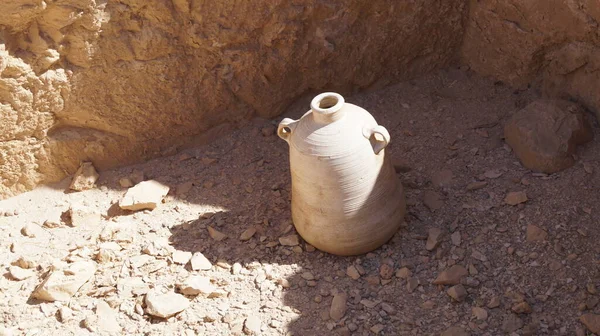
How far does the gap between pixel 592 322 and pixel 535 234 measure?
542mm

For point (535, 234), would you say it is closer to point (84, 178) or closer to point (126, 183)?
point (126, 183)

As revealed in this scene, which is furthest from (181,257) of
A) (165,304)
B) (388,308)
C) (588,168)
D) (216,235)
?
(588,168)

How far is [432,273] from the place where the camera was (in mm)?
3477

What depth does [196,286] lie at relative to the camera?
3.45m

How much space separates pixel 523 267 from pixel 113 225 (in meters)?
2.08

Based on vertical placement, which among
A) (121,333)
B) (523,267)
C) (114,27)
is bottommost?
(523,267)

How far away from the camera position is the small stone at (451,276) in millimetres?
3387

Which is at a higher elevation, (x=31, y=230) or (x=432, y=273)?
(x=31, y=230)

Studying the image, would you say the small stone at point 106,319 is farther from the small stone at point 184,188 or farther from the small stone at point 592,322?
the small stone at point 592,322

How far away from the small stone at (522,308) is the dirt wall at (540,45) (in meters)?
1.31

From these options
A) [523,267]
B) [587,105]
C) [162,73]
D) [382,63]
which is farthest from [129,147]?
[587,105]

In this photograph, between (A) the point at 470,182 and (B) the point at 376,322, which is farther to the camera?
(A) the point at 470,182

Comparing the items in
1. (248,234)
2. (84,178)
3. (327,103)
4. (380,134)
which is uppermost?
(327,103)

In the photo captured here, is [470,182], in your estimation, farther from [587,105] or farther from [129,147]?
[129,147]
